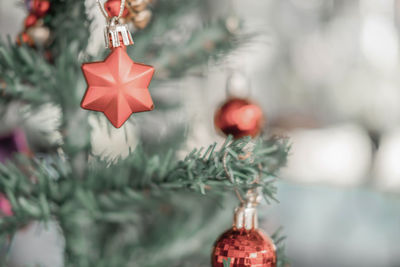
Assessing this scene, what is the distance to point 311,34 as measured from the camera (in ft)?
6.55

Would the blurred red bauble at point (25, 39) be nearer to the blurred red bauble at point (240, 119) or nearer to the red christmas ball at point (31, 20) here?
the red christmas ball at point (31, 20)

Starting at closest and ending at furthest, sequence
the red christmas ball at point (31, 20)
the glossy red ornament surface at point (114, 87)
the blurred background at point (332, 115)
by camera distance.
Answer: the glossy red ornament surface at point (114, 87) < the red christmas ball at point (31, 20) < the blurred background at point (332, 115)

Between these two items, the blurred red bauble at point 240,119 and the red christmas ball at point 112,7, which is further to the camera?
the blurred red bauble at point 240,119

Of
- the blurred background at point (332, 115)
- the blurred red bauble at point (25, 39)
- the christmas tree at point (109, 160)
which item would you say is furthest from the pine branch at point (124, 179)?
the blurred background at point (332, 115)

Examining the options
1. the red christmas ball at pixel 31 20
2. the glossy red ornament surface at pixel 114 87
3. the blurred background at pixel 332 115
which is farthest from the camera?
the blurred background at pixel 332 115

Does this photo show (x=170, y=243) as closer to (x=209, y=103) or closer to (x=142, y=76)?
(x=142, y=76)

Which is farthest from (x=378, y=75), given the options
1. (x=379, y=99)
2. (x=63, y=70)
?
(x=63, y=70)

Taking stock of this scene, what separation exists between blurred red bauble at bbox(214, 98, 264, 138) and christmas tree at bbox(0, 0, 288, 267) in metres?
0.03

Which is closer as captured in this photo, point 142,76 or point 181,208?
point 142,76

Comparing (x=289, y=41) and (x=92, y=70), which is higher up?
(x=289, y=41)

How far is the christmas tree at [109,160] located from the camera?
312 millimetres

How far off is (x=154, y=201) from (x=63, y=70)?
0.73 ft

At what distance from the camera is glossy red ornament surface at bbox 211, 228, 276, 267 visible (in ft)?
1.04

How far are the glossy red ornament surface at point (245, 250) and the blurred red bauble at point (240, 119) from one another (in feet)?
0.46
